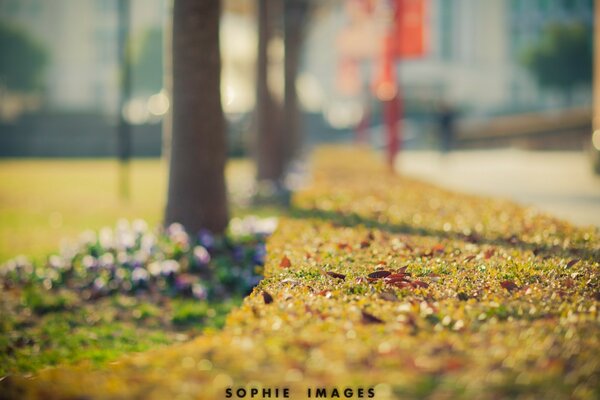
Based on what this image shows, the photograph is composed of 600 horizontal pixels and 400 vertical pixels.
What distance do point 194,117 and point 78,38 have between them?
215 feet

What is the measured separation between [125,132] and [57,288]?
8.00 metres

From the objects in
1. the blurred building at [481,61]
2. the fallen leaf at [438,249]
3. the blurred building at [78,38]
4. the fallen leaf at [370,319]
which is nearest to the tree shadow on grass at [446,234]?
the fallen leaf at [438,249]

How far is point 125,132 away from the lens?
14.2m

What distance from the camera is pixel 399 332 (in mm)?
2527

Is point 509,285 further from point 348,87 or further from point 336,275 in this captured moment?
point 348,87

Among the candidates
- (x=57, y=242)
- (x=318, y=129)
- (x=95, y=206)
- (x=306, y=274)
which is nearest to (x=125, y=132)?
(x=95, y=206)

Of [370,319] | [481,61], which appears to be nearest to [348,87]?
[370,319]

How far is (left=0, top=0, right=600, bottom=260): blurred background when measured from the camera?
46.2ft

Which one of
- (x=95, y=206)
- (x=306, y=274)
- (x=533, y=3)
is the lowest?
(x=95, y=206)

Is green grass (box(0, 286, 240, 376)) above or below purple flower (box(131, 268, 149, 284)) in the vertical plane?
below

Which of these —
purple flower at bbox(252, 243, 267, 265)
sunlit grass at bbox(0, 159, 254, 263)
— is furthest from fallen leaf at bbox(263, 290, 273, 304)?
sunlit grass at bbox(0, 159, 254, 263)

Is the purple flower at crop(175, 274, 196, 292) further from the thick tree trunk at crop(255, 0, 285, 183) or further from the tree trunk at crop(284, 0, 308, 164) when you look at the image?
the tree trunk at crop(284, 0, 308, 164)

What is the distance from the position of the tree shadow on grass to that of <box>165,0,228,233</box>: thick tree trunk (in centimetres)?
96

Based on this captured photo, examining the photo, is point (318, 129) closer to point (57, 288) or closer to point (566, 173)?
point (566, 173)
